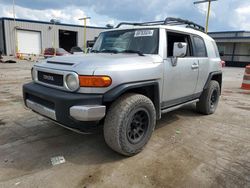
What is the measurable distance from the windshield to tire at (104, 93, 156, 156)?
969 millimetres

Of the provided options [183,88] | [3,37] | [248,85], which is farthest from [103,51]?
[3,37]

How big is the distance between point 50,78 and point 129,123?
133cm

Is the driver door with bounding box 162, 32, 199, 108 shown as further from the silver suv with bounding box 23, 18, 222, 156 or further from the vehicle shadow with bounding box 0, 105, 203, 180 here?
the vehicle shadow with bounding box 0, 105, 203, 180

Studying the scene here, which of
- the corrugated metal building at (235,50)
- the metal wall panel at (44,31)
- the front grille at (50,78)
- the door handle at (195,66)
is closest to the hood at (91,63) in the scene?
the front grille at (50,78)

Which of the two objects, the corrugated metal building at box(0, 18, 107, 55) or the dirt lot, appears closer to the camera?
the dirt lot

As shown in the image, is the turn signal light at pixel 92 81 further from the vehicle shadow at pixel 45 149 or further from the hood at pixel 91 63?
the vehicle shadow at pixel 45 149

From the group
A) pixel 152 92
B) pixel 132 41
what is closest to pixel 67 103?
pixel 152 92

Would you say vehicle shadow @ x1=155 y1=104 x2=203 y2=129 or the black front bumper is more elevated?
the black front bumper

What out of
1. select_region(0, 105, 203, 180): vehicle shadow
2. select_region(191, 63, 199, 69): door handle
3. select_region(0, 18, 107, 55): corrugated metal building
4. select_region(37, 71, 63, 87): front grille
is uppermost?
select_region(0, 18, 107, 55): corrugated metal building

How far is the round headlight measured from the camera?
2.87 meters

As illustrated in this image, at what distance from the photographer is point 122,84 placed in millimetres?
3031

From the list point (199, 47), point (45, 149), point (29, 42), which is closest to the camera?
point (45, 149)

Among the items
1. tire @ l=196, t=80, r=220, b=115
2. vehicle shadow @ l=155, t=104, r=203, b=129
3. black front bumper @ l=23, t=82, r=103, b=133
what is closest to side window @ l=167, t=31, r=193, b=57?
tire @ l=196, t=80, r=220, b=115

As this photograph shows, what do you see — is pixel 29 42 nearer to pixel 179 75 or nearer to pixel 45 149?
pixel 45 149
